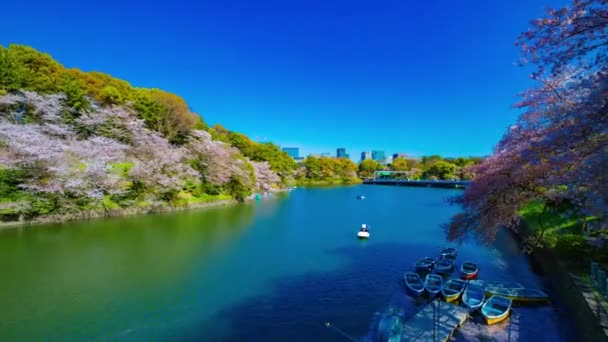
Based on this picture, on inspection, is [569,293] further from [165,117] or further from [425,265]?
[165,117]

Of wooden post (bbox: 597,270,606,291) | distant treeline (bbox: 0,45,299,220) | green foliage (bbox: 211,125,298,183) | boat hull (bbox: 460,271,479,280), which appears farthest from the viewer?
green foliage (bbox: 211,125,298,183)

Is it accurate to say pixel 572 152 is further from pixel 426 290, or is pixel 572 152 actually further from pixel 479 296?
pixel 426 290

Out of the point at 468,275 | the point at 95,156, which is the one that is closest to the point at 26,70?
the point at 95,156

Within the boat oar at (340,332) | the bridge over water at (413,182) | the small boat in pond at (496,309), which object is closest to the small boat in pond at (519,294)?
the small boat in pond at (496,309)

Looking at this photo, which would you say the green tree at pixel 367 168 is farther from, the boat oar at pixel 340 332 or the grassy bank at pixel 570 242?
the boat oar at pixel 340 332

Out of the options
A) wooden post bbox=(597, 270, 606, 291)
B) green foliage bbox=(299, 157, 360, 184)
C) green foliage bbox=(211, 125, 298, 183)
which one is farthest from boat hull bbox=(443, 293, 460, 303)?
green foliage bbox=(299, 157, 360, 184)

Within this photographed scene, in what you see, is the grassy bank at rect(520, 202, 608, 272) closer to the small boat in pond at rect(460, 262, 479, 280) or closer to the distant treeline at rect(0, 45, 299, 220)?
the small boat in pond at rect(460, 262, 479, 280)
